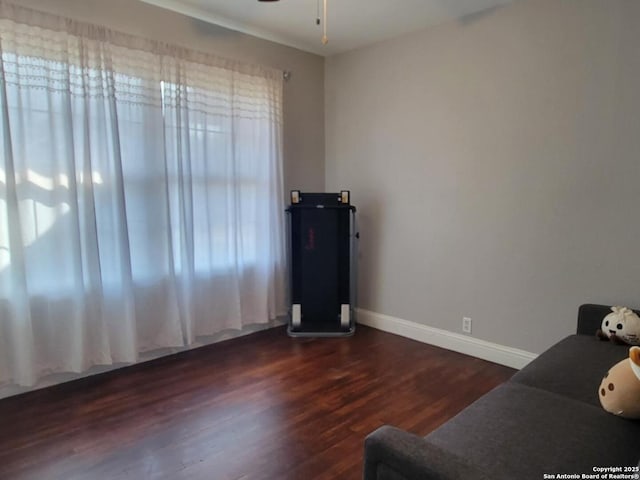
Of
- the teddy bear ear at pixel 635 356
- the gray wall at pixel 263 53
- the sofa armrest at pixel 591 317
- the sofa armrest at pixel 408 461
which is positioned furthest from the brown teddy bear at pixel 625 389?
the gray wall at pixel 263 53

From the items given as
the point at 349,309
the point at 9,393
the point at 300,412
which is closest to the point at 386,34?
the point at 349,309

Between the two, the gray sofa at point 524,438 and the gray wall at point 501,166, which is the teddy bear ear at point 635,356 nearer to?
the gray sofa at point 524,438

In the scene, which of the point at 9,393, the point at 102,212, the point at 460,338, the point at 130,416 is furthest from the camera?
the point at 460,338

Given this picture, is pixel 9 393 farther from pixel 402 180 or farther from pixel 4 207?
pixel 402 180

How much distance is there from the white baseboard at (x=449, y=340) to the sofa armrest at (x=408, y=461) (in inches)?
84.9

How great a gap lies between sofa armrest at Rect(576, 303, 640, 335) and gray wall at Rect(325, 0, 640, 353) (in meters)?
0.29

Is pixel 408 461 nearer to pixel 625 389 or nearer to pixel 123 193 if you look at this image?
pixel 625 389

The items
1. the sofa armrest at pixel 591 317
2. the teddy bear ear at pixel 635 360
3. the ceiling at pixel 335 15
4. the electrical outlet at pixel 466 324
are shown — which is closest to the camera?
the teddy bear ear at pixel 635 360

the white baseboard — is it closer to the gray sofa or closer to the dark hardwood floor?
the dark hardwood floor

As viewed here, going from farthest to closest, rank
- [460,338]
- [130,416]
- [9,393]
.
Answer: [460,338] < [9,393] < [130,416]

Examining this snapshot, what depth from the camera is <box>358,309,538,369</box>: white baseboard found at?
9.82ft

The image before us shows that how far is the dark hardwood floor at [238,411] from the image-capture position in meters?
1.95

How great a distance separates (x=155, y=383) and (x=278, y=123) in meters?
2.34

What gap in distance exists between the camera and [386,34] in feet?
11.5
